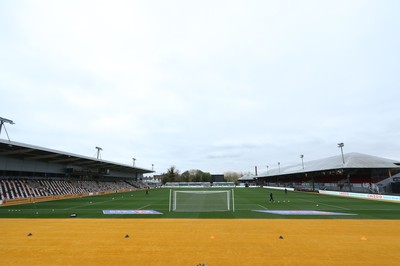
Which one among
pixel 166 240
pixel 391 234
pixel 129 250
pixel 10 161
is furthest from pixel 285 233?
pixel 10 161

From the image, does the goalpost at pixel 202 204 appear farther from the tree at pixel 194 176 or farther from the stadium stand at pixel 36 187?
the tree at pixel 194 176

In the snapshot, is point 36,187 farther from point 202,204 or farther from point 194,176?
point 194,176

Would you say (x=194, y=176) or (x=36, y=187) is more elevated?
(x=194, y=176)

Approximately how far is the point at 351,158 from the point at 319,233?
74.8 meters

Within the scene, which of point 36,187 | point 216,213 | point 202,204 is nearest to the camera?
point 216,213

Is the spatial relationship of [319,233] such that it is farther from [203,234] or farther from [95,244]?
[95,244]

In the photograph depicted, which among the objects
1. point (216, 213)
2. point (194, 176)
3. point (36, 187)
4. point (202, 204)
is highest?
point (194, 176)

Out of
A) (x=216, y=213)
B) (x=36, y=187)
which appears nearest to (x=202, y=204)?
(x=216, y=213)

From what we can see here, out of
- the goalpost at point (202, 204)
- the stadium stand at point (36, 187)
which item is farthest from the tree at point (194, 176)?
the goalpost at point (202, 204)

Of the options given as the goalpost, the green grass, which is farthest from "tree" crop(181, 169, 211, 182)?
the green grass

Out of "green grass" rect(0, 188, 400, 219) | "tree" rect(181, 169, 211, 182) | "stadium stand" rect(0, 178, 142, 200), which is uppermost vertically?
"tree" rect(181, 169, 211, 182)

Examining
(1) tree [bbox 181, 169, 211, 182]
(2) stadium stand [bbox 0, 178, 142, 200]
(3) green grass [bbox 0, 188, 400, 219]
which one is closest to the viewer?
(3) green grass [bbox 0, 188, 400, 219]

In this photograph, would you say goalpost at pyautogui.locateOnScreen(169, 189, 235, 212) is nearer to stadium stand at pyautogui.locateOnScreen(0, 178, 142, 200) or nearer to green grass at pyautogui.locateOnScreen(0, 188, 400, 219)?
green grass at pyautogui.locateOnScreen(0, 188, 400, 219)

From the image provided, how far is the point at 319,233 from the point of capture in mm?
12930
